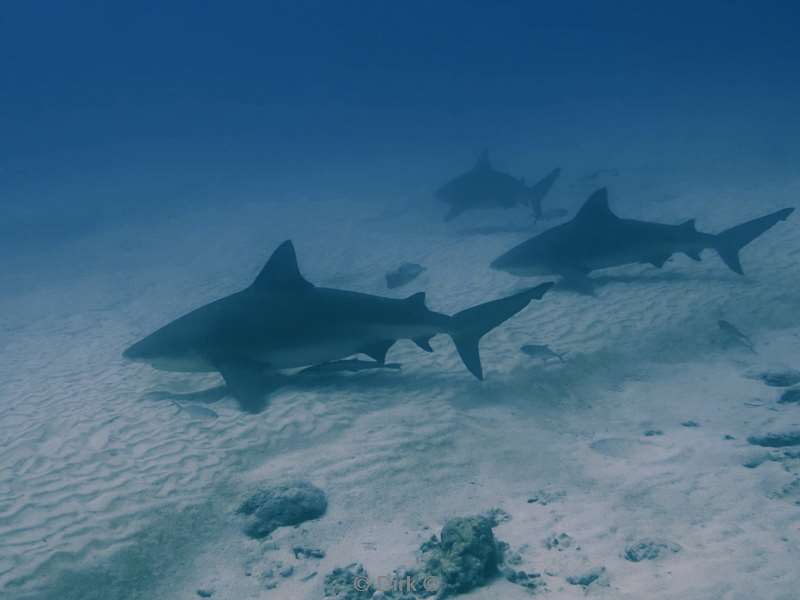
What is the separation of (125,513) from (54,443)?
2413 millimetres

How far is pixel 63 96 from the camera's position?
13138 cm

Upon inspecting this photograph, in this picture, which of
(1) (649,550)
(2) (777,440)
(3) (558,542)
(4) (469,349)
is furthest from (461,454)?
(2) (777,440)

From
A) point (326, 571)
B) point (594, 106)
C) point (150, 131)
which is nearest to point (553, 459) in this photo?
point (326, 571)

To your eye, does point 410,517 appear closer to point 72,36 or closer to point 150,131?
point 150,131

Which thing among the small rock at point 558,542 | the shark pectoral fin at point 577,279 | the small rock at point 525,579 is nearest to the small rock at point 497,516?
the small rock at point 558,542

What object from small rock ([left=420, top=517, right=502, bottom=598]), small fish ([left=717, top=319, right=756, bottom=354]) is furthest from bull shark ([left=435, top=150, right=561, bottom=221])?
small rock ([left=420, top=517, right=502, bottom=598])

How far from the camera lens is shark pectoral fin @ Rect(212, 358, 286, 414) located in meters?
7.63

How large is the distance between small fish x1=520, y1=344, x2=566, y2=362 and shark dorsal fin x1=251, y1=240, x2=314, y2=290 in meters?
3.71

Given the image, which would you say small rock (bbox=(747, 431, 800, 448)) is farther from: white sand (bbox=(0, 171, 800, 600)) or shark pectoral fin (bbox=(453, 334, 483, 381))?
shark pectoral fin (bbox=(453, 334, 483, 381))

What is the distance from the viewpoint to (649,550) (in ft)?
14.1

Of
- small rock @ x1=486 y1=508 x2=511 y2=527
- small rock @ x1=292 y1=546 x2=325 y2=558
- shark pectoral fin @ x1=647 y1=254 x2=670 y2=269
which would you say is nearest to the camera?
small rock @ x1=292 y1=546 x2=325 y2=558

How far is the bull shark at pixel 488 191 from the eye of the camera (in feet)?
62.5

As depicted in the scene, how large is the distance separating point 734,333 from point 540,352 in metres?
3.37

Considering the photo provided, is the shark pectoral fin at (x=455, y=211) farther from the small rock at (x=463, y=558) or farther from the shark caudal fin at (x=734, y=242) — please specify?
the small rock at (x=463, y=558)
